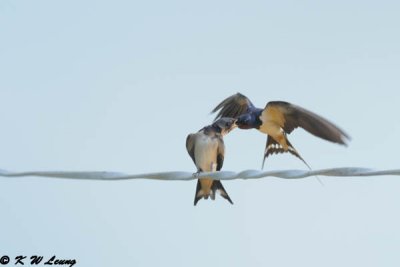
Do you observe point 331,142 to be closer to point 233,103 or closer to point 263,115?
point 263,115

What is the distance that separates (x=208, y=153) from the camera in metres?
5.68

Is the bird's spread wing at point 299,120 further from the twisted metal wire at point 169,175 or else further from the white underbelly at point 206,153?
the twisted metal wire at point 169,175

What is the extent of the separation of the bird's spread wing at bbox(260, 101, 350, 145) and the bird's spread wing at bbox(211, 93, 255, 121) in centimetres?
73

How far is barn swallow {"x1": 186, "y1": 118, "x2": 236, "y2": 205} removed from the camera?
18.5 feet

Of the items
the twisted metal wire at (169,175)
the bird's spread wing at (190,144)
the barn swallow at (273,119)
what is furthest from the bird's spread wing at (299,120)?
the twisted metal wire at (169,175)

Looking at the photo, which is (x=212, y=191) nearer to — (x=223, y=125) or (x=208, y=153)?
(x=208, y=153)

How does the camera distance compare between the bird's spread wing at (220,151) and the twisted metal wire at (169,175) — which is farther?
the bird's spread wing at (220,151)

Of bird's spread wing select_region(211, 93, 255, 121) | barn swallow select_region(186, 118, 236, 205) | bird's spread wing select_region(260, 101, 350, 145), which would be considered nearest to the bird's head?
barn swallow select_region(186, 118, 236, 205)

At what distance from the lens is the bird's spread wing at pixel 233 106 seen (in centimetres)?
702

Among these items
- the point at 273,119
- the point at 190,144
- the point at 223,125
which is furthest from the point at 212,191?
the point at 273,119

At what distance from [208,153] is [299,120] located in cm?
65

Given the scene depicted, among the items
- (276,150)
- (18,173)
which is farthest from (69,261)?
(276,150)

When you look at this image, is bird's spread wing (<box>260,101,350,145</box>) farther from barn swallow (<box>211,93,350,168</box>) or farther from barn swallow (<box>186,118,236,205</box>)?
barn swallow (<box>186,118,236,205</box>)

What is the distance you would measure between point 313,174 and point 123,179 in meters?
0.73
